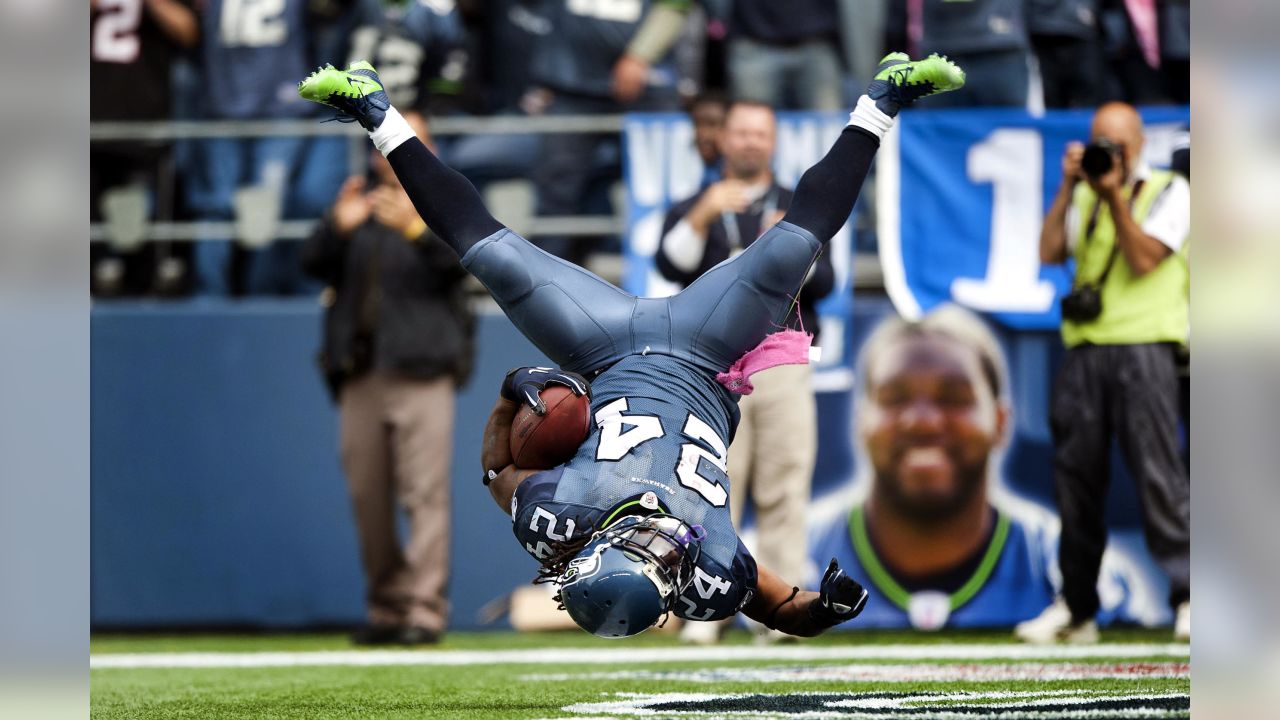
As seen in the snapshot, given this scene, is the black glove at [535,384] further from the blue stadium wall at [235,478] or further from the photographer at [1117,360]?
the blue stadium wall at [235,478]

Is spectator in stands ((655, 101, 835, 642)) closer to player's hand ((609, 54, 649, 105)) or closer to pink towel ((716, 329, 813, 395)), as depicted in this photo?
player's hand ((609, 54, 649, 105))

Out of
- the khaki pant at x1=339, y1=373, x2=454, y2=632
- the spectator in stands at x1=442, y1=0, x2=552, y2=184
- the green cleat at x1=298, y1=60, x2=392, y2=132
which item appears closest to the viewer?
the green cleat at x1=298, y1=60, x2=392, y2=132

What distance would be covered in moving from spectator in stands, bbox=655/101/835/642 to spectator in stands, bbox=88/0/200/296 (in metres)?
3.03

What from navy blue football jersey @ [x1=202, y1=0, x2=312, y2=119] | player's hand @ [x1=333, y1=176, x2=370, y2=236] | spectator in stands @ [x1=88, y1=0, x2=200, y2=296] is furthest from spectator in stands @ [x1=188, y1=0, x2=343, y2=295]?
player's hand @ [x1=333, y1=176, x2=370, y2=236]

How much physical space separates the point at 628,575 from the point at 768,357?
1.11 meters

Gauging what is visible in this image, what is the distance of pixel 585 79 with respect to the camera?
28.4 ft

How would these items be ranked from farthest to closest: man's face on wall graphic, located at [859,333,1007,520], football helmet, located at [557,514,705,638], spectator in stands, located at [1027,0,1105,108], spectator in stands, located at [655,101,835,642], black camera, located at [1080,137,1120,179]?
spectator in stands, located at [1027,0,1105,108]
man's face on wall graphic, located at [859,333,1007,520]
spectator in stands, located at [655,101,835,642]
black camera, located at [1080,137,1120,179]
football helmet, located at [557,514,705,638]

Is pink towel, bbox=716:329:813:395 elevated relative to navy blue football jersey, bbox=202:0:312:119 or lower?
lower

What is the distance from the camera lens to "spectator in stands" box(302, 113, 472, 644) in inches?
302

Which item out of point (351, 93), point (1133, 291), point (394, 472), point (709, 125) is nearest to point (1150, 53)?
point (1133, 291)

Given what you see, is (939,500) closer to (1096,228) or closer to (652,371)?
(1096,228)

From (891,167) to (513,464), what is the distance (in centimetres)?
396
